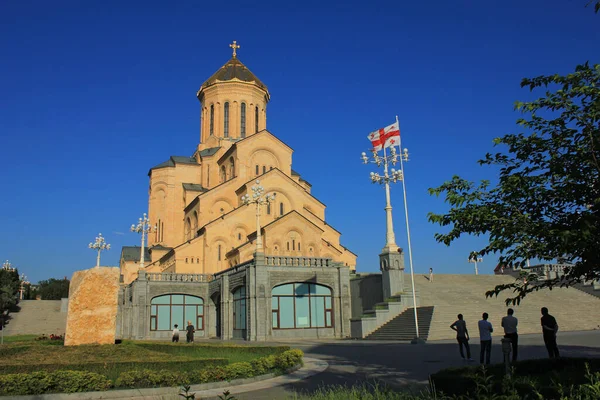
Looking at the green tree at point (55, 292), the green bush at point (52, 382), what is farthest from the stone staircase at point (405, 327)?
the green tree at point (55, 292)

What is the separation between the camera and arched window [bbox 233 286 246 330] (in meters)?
31.8

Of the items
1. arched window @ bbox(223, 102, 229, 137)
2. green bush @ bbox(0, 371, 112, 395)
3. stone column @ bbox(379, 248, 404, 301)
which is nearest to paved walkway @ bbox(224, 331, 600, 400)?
green bush @ bbox(0, 371, 112, 395)

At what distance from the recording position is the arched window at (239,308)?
A: 3184cm

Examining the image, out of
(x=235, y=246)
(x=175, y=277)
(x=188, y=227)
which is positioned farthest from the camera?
(x=188, y=227)

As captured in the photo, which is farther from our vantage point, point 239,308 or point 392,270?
point 239,308

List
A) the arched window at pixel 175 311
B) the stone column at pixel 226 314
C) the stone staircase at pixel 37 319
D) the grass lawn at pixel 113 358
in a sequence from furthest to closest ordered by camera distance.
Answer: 1. the stone staircase at pixel 37 319
2. the arched window at pixel 175 311
3. the stone column at pixel 226 314
4. the grass lawn at pixel 113 358

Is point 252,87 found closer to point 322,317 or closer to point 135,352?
point 322,317

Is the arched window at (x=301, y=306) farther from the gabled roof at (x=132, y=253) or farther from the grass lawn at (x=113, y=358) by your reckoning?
the gabled roof at (x=132, y=253)

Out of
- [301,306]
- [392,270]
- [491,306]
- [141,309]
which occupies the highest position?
[392,270]

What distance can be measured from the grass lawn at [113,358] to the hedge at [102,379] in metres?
0.42

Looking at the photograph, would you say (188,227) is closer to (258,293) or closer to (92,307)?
(258,293)

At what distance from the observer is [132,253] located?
202 ft

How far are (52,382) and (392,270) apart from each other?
2183cm

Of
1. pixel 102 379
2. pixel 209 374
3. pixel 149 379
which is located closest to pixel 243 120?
pixel 209 374
